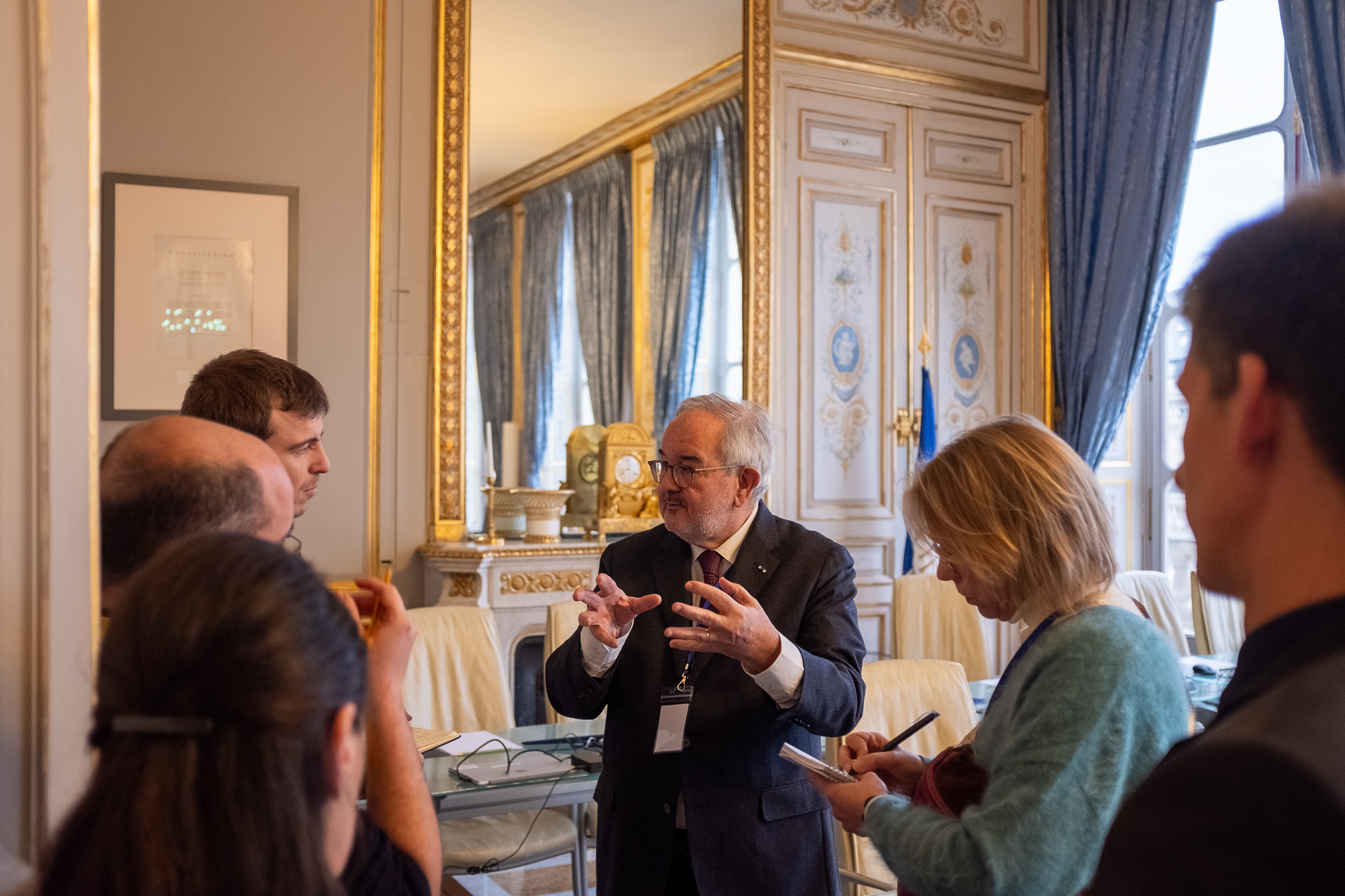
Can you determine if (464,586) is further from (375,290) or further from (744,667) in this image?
(744,667)

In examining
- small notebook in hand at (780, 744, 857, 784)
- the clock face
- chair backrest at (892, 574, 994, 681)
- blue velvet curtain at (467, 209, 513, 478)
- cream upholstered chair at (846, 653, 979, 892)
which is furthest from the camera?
the clock face

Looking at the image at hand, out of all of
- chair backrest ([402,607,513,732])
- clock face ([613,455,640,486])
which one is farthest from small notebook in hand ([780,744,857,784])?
clock face ([613,455,640,486])

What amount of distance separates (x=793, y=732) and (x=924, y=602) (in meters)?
2.29

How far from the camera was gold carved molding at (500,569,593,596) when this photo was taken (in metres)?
4.57

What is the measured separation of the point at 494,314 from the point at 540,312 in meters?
0.39

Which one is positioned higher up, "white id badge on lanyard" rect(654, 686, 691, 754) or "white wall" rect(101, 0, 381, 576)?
"white wall" rect(101, 0, 381, 576)

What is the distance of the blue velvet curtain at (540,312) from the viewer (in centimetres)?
525

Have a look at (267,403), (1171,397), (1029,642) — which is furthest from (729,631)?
(1171,397)

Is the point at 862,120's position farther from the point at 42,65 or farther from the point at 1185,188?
the point at 42,65

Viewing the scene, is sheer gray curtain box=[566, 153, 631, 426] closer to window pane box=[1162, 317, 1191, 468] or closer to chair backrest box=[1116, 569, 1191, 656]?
chair backrest box=[1116, 569, 1191, 656]

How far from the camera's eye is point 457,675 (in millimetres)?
3396

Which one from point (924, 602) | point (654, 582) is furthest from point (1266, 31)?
point (654, 582)

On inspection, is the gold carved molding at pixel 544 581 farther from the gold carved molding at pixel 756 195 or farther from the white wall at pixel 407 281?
the gold carved molding at pixel 756 195

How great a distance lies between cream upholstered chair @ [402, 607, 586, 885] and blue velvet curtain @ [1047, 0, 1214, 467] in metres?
3.72
